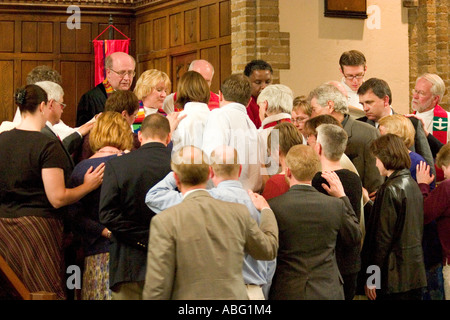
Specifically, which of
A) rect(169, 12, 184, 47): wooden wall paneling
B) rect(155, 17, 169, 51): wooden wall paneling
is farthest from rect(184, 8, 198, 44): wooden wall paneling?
rect(155, 17, 169, 51): wooden wall paneling

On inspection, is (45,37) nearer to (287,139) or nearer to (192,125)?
(192,125)

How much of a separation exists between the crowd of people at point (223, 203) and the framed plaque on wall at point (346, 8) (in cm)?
414

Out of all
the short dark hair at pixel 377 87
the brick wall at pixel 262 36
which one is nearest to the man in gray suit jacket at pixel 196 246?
the short dark hair at pixel 377 87

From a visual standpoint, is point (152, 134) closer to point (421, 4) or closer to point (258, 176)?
point (258, 176)

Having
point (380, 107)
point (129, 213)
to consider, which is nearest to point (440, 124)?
point (380, 107)

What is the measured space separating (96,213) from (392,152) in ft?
6.16

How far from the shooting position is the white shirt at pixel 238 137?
A: 493 cm

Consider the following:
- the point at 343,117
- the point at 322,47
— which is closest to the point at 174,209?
the point at 343,117

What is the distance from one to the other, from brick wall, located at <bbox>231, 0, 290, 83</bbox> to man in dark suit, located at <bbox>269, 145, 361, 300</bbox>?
5132mm

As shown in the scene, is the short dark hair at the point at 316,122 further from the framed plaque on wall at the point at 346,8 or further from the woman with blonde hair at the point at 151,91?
the framed plaque on wall at the point at 346,8

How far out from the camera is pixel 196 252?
3475 millimetres

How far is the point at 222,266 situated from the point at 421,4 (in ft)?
25.2
